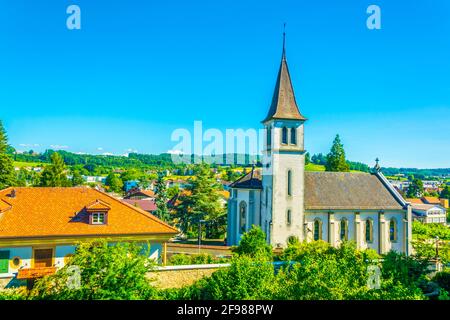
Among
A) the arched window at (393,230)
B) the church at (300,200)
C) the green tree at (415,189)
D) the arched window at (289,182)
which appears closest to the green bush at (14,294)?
the church at (300,200)

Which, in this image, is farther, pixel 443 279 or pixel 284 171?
pixel 284 171

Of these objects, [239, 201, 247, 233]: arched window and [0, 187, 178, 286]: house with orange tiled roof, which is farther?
[239, 201, 247, 233]: arched window

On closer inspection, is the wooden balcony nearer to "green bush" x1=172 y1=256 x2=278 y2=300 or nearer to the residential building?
"green bush" x1=172 y1=256 x2=278 y2=300

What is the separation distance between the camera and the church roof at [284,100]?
32875mm

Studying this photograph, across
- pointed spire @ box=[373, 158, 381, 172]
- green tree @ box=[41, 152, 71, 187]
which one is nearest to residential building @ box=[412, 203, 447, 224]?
pointed spire @ box=[373, 158, 381, 172]

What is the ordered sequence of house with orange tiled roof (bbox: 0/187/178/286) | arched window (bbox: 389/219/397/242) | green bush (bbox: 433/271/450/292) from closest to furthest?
1. green bush (bbox: 433/271/450/292)
2. house with orange tiled roof (bbox: 0/187/178/286)
3. arched window (bbox: 389/219/397/242)

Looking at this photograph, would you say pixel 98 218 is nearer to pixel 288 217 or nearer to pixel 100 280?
pixel 100 280

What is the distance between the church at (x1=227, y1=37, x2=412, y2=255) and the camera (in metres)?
32.6

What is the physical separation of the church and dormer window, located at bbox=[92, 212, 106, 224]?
582 inches

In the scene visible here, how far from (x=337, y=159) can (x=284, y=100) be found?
1021 inches

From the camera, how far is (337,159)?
2203 inches

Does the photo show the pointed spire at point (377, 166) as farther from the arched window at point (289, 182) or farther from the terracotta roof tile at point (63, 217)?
the terracotta roof tile at point (63, 217)

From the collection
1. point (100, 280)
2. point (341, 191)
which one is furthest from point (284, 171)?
point (100, 280)
